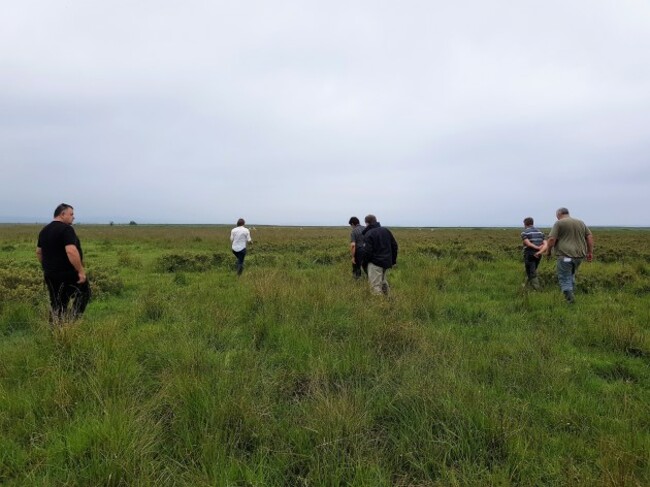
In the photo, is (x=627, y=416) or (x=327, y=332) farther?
(x=327, y=332)

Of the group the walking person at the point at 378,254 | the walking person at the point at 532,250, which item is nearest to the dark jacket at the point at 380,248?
the walking person at the point at 378,254

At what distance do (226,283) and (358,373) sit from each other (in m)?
6.95

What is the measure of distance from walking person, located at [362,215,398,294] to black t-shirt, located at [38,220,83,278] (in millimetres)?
5171

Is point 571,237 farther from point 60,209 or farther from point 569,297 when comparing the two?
point 60,209

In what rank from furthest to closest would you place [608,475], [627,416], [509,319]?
[509,319]
[627,416]
[608,475]

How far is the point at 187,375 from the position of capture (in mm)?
3631

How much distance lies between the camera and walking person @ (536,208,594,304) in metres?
8.00

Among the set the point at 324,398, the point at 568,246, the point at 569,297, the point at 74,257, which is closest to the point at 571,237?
the point at 568,246

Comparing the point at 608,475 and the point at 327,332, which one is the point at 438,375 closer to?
the point at 608,475

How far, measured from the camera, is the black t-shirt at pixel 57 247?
5160 millimetres

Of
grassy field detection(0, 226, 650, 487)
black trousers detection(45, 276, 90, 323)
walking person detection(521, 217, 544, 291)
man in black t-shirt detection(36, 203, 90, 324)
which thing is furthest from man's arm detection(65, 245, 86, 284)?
walking person detection(521, 217, 544, 291)

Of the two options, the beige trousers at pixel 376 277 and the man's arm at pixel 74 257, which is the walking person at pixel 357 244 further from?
the man's arm at pixel 74 257

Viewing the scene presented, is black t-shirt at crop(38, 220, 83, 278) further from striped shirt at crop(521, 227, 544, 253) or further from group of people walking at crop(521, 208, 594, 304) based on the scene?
striped shirt at crop(521, 227, 544, 253)

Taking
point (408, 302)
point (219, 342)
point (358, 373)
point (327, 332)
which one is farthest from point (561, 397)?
point (219, 342)
